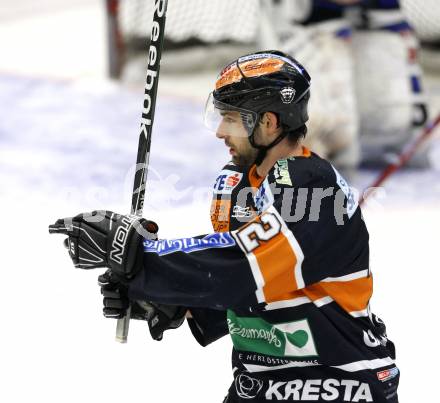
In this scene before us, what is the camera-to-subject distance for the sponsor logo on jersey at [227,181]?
7.76ft

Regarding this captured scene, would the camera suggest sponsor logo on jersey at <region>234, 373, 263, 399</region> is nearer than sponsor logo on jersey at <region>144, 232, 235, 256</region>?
No

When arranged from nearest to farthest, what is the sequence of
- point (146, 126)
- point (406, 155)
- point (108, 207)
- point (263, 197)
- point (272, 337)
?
point (263, 197) → point (272, 337) → point (146, 126) → point (108, 207) → point (406, 155)

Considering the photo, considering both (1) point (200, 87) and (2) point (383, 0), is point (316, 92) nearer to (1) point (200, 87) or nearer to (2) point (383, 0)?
(2) point (383, 0)

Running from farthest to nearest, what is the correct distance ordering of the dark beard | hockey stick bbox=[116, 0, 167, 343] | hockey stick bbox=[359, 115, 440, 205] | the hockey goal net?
the hockey goal net
hockey stick bbox=[359, 115, 440, 205]
hockey stick bbox=[116, 0, 167, 343]
the dark beard

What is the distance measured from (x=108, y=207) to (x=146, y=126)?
2668 mm

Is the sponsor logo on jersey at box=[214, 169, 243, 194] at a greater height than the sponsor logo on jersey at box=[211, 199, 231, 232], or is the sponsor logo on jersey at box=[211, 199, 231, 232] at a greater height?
the sponsor logo on jersey at box=[214, 169, 243, 194]

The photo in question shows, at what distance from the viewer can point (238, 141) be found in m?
2.25

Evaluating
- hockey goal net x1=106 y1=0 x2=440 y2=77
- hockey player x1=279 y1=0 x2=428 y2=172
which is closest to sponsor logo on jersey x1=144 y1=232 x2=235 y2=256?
hockey player x1=279 y1=0 x2=428 y2=172

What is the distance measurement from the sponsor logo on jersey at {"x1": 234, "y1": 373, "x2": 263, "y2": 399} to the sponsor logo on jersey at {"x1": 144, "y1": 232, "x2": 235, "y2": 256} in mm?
416

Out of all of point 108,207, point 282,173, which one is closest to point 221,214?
point 282,173

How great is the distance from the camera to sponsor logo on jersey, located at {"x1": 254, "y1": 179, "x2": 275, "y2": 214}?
211 cm

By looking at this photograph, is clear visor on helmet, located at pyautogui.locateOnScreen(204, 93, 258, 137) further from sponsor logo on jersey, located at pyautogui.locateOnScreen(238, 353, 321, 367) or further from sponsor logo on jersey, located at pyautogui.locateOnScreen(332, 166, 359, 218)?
sponsor logo on jersey, located at pyautogui.locateOnScreen(238, 353, 321, 367)

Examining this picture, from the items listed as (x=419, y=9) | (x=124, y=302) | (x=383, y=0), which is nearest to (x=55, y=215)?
(x=383, y=0)

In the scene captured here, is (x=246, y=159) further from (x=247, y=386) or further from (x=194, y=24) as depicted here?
(x=194, y=24)
